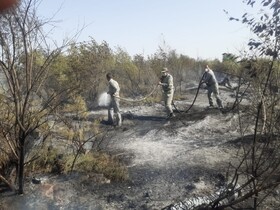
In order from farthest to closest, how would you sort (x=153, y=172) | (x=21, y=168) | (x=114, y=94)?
(x=114, y=94) → (x=153, y=172) → (x=21, y=168)

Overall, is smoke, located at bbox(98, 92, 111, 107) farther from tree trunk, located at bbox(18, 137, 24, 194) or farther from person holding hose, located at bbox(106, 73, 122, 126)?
tree trunk, located at bbox(18, 137, 24, 194)

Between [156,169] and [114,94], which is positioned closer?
[156,169]

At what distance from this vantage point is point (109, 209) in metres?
5.44

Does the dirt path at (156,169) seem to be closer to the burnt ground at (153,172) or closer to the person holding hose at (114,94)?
the burnt ground at (153,172)

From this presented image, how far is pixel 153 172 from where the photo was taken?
674 centimetres

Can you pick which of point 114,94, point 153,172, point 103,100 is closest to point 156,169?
point 153,172

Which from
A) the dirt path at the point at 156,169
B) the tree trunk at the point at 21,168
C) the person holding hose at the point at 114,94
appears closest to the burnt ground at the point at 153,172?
the dirt path at the point at 156,169

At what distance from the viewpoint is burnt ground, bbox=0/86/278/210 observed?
5.62 m

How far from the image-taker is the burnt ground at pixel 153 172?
5625 mm

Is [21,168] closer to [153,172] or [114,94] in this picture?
[153,172]

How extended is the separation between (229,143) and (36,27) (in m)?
4.96

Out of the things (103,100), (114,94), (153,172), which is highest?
(114,94)

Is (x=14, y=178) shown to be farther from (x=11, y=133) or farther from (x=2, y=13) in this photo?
(x=2, y=13)

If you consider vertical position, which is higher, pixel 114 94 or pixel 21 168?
pixel 114 94
